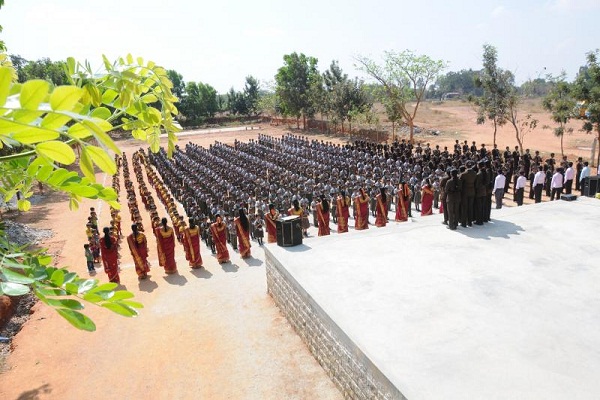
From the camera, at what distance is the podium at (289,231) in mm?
7660

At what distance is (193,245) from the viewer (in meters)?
9.56

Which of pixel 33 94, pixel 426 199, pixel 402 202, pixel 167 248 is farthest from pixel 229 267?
pixel 33 94

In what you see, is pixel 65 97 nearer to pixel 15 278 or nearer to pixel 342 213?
pixel 15 278

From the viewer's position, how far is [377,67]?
105ft

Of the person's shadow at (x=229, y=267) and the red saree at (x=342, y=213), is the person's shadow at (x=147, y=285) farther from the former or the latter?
the red saree at (x=342, y=213)

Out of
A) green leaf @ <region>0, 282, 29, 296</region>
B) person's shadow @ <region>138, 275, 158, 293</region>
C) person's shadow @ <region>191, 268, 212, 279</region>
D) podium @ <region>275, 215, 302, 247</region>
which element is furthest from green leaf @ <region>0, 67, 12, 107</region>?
person's shadow @ <region>191, 268, 212, 279</region>

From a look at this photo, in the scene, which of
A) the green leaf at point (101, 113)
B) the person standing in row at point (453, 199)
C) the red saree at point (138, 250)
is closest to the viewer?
the green leaf at point (101, 113)

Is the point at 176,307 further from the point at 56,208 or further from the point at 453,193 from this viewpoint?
the point at 56,208

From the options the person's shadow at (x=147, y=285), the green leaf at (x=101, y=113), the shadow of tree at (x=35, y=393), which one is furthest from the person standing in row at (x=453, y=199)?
the green leaf at (x=101, y=113)

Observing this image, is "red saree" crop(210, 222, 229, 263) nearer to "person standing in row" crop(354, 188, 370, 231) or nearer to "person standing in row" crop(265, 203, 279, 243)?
"person standing in row" crop(265, 203, 279, 243)

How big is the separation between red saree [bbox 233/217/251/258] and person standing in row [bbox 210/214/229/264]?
338mm

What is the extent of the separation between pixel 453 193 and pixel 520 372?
14.7 feet

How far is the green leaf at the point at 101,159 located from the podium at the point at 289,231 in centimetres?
Answer: 654

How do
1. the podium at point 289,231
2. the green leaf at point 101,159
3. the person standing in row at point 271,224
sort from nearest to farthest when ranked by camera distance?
the green leaf at point 101,159 < the podium at point 289,231 < the person standing in row at point 271,224
